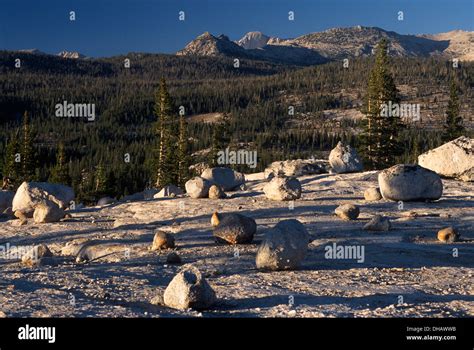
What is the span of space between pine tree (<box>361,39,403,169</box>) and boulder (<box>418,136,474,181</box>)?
75.4ft

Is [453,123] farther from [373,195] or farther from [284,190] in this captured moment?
[284,190]

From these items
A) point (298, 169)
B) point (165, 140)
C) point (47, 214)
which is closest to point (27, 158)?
point (165, 140)

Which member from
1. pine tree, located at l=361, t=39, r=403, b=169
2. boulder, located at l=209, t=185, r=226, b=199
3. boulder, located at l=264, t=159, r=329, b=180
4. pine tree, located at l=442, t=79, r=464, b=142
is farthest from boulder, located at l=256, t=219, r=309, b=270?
pine tree, located at l=442, t=79, r=464, b=142

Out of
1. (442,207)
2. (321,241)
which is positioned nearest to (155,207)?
(321,241)

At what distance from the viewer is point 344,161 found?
46.7 metres

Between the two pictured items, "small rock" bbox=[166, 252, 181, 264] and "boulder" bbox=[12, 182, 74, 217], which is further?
"boulder" bbox=[12, 182, 74, 217]

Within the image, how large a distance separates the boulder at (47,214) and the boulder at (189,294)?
18.0 metres

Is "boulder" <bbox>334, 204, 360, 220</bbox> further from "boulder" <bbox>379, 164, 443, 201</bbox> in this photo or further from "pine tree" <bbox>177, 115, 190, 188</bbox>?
"pine tree" <bbox>177, 115, 190, 188</bbox>

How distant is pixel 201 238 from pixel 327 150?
142 m

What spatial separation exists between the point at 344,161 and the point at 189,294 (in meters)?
35.5

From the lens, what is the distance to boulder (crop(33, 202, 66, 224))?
96.3 ft
